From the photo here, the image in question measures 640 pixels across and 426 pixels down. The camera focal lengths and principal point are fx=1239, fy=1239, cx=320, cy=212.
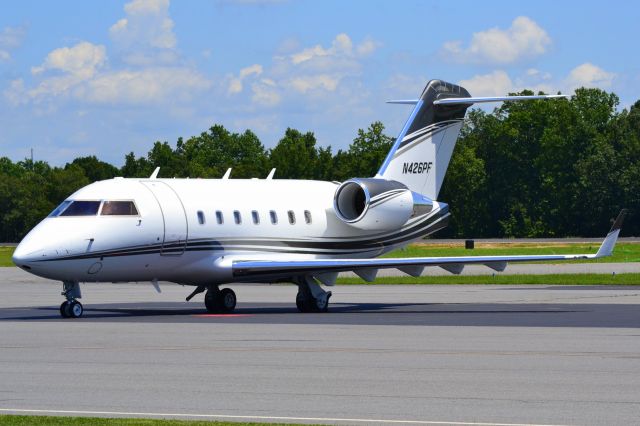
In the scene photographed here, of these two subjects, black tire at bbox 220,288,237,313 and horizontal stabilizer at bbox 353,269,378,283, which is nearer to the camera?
horizontal stabilizer at bbox 353,269,378,283

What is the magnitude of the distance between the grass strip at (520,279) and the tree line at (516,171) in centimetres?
6920

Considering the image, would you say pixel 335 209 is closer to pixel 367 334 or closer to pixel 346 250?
pixel 346 250

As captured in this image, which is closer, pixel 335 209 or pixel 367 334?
pixel 367 334

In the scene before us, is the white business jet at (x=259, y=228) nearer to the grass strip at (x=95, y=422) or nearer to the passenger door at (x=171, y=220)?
the passenger door at (x=171, y=220)

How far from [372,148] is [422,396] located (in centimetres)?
12439

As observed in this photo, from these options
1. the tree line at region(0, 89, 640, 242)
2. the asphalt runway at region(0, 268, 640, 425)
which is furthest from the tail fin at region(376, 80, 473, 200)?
the tree line at region(0, 89, 640, 242)

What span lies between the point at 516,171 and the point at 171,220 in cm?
11077

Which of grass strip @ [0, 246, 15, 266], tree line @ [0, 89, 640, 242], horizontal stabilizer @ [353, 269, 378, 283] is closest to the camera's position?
horizontal stabilizer @ [353, 269, 378, 283]

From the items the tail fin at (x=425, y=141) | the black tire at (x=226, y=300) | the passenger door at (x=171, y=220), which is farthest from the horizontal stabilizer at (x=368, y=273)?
A: the tail fin at (x=425, y=141)

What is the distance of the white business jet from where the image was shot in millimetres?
28562

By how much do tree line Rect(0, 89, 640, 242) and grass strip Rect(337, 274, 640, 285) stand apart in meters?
69.2

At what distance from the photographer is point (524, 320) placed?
2655cm

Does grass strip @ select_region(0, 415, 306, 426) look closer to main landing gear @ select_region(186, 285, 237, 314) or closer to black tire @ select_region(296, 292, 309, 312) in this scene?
black tire @ select_region(296, 292, 309, 312)

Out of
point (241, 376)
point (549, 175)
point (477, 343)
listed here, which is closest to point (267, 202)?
point (477, 343)
